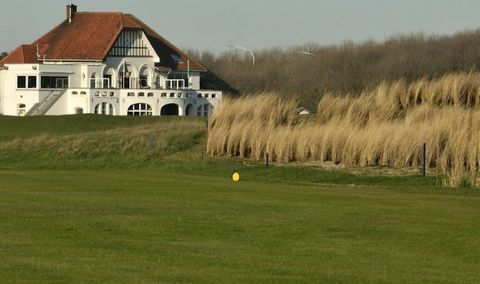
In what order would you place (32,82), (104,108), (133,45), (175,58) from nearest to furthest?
(104,108) < (32,82) < (133,45) < (175,58)

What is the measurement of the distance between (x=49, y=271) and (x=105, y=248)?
2.00 meters

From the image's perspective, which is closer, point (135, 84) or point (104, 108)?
point (104, 108)

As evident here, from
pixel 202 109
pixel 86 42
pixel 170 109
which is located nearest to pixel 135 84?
pixel 170 109

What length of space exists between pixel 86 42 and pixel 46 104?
24.5 feet

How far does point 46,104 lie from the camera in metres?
92.6

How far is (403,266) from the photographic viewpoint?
13.9 metres

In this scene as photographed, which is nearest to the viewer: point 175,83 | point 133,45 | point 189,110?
point 189,110


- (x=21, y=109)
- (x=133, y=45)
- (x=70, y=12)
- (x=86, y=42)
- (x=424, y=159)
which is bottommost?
(x=424, y=159)

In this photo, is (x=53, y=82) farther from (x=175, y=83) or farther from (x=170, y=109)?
(x=175, y=83)

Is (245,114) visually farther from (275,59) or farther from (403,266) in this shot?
(275,59)

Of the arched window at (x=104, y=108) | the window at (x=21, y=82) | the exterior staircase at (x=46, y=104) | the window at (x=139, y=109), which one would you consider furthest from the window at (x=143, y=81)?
the window at (x=21, y=82)

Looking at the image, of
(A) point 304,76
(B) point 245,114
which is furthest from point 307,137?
(A) point 304,76

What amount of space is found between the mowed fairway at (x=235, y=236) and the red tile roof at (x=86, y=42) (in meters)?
71.6

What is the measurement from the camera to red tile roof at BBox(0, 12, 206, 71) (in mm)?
95875
